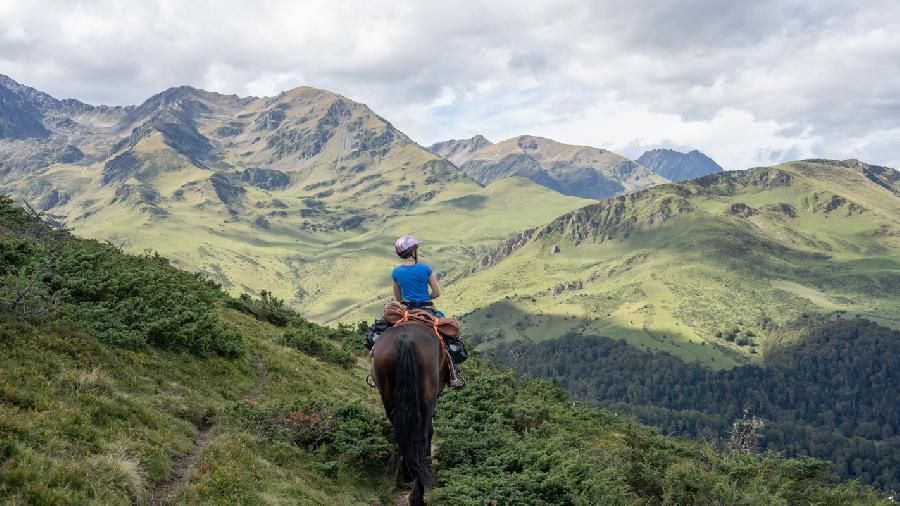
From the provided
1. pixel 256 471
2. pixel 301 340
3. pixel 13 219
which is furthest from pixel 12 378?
pixel 13 219

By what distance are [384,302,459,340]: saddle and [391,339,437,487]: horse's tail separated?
1606 millimetres

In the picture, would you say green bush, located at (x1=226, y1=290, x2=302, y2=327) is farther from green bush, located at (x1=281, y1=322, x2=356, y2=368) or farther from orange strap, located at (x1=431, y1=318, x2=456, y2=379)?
orange strap, located at (x1=431, y1=318, x2=456, y2=379)

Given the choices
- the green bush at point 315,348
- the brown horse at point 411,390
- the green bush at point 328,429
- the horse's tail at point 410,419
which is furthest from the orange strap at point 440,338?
the green bush at point 315,348

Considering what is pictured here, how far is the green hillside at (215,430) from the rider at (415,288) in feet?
10.4

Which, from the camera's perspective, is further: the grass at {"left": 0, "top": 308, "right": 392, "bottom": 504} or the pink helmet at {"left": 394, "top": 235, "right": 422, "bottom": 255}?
the pink helmet at {"left": 394, "top": 235, "right": 422, "bottom": 255}

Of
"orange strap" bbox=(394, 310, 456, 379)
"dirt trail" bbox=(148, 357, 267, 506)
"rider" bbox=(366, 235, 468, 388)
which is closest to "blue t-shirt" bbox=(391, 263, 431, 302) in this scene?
"rider" bbox=(366, 235, 468, 388)

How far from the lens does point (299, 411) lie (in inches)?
671

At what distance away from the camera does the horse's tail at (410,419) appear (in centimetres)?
1214

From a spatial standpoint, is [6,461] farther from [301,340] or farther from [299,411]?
[301,340]

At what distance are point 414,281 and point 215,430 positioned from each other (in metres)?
6.62

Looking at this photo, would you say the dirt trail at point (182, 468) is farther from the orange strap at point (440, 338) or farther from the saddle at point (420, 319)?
the orange strap at point (440, 338)

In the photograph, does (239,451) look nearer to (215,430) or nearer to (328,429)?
(215,430)

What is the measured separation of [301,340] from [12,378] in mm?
18932

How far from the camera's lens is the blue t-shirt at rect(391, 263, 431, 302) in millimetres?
14672
